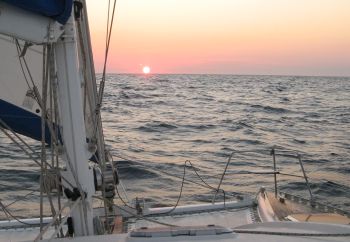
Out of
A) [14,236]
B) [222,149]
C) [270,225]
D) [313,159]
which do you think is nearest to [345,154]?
[313,159]

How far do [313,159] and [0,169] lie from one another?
8.93 m

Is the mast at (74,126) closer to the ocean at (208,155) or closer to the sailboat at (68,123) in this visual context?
the sailboat at (68,123)

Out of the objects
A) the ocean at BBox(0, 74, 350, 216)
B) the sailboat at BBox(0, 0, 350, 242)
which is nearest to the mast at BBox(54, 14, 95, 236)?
the sailboat at BBox(0, 0, 350, 242)

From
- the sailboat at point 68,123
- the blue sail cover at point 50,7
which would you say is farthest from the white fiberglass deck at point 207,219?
the blue sail cover at point 50,7

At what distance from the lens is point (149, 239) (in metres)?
2.36

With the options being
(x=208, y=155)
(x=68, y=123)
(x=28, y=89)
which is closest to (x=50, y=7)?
(x=68, y=123)

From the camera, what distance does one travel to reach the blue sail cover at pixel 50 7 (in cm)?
248

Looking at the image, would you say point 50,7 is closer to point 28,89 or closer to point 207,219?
point 28,89

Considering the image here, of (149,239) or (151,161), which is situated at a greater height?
(149,239)

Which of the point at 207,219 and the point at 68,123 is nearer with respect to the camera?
the point at 68,123

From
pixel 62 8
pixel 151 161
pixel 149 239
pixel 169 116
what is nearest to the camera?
pixel 149 239

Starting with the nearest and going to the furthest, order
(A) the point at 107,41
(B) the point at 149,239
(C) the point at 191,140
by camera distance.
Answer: (B) the point at 149,239, (A) the point at 107,41, (C) the point at 191,140

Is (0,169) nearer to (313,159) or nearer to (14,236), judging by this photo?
(14,236)

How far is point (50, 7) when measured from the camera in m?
2.59
